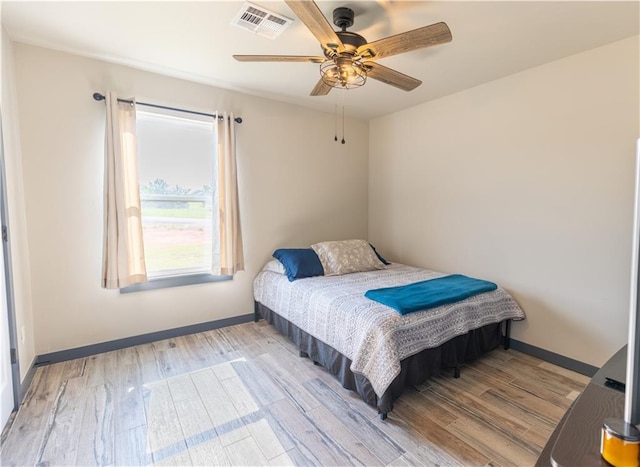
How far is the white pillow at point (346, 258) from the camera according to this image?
11.0ft

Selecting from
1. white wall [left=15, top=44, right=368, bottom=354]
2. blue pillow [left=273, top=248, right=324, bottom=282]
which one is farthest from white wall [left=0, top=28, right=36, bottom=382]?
blue pillow [left=273, top=248, right=324, bottom=282]

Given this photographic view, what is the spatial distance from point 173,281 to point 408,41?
9.29 feet

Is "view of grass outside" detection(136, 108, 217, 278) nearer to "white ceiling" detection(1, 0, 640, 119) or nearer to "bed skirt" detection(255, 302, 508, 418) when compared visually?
"white ceiling" detection(1, 0, 640, 119)

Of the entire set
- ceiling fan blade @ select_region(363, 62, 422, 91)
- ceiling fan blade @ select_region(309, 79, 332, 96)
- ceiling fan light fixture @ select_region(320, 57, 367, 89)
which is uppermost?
ceiling fan blade @ select_region(309, 79, 332, 96)

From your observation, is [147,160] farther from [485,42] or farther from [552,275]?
[552,275]

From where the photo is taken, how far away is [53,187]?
2.54 metres

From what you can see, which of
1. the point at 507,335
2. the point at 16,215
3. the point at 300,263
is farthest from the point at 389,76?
the point at 16,215

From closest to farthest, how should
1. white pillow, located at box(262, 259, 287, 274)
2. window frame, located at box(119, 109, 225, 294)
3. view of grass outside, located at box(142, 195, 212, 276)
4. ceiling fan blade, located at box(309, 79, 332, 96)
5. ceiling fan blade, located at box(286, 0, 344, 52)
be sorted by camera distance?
ceiling fan blade, located at box(286, 0, 344, 52)
ceiling fan blade, located at box(309, 79, 332, 96)
window frame, located at box(119, 109, 225, 294)
view of grass outside, located at box(142, 195, 212, 276)
white pillow, located at box(262, 259, 287, 274)

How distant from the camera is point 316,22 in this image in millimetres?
1611

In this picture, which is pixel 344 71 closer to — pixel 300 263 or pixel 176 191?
pixel 300 263

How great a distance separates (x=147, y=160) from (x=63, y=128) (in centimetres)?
63

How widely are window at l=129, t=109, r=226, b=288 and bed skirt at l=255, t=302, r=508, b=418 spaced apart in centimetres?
124

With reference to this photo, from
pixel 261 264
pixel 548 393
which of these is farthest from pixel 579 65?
pixel 261 264

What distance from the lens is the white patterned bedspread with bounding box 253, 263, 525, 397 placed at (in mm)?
2012
